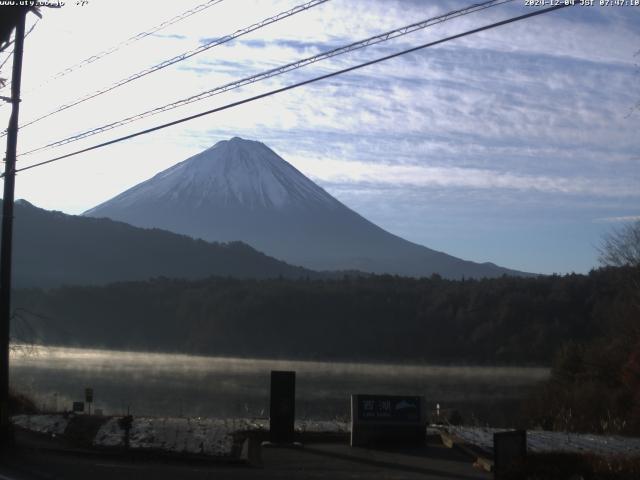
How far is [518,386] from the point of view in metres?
35.3

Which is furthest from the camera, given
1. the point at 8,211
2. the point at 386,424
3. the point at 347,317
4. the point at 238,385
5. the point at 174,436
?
the point at 347,317

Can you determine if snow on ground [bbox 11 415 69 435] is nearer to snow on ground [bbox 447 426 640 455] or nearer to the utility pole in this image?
the utility pole

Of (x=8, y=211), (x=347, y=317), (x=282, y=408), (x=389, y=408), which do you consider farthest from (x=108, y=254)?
(x=389, y=408)

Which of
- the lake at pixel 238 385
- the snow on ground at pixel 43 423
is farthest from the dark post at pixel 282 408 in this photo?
the lake at pixel 238 385

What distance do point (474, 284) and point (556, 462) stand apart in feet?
139

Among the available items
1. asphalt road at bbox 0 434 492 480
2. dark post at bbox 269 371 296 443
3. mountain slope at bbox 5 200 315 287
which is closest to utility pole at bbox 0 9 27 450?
asphalt road at bbox 0 434 492 480

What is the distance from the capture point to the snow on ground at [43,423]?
20234 millimetres

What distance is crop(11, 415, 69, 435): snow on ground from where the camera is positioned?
66.4ft

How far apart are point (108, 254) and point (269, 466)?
7134cm

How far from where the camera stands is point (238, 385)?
3269cm

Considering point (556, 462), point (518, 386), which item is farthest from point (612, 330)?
point (556, 462)

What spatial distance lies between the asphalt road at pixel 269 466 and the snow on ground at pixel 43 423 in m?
1.37

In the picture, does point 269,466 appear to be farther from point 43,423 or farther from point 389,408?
point 43,423

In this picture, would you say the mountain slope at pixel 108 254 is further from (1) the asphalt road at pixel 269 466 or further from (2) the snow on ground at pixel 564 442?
(2) the snow on ground at pixel 564 442
